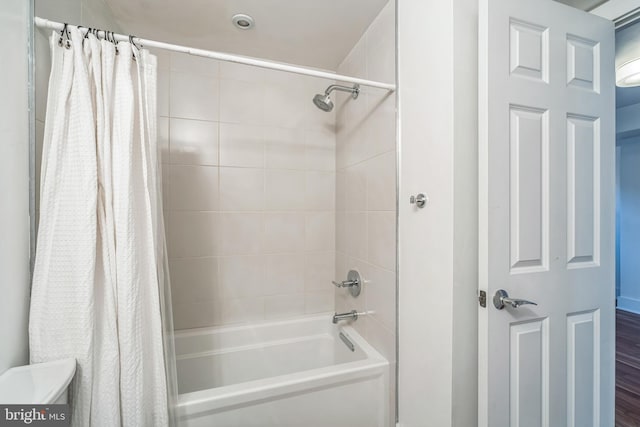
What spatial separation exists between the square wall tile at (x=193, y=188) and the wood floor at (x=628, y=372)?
2.81 meters

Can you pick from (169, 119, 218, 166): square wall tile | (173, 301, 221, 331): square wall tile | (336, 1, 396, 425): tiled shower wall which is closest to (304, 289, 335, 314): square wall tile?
(336, 1, 396, 425): tiled shower wall

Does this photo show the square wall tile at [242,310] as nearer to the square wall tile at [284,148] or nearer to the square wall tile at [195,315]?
the square wall tile at [195,315]

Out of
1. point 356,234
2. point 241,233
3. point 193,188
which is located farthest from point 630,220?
point 193,188

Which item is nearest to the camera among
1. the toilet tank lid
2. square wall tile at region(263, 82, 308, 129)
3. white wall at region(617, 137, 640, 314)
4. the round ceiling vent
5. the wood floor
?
the toilet tank lid

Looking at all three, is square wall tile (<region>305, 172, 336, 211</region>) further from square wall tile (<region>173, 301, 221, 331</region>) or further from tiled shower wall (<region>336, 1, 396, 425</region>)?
square wall tile (<region>173, 301, 221, 331</region>)

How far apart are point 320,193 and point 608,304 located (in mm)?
1574

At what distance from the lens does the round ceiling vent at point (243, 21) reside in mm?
1386

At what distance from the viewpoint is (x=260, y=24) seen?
1456 millimetres

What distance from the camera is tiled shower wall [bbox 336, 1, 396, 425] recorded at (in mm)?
1269

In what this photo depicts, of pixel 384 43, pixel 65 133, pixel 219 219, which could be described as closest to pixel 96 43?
pixel 65 133

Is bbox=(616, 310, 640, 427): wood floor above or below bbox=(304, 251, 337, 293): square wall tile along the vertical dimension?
below

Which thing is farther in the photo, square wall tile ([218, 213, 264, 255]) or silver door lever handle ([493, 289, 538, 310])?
square wall tile ([218, 213, 264, 255])

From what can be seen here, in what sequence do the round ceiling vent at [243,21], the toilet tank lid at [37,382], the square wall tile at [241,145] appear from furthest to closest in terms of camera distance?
the square wall tile at [241,145] → the round ceiling vent at [243,21] → the toilet tank lid at [37,382]

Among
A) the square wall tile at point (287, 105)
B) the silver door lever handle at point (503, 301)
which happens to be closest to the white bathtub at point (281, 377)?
the silver door lever handle at point (503, 301)
